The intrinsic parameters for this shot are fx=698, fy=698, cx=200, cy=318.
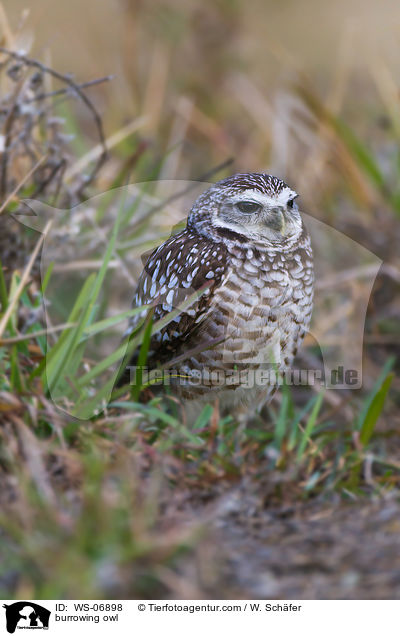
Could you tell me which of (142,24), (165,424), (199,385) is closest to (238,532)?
(165,424)

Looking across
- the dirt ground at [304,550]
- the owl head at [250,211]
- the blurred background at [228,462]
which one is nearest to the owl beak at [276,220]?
the owl head at [250,211]

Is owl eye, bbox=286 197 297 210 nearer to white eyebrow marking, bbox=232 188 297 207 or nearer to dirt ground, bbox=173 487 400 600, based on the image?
white eyebrow marking, bbox=232 188 297 207

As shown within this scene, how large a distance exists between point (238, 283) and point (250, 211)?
0.90 feet

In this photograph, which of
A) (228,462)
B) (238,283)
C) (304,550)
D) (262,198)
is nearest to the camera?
(304,550)

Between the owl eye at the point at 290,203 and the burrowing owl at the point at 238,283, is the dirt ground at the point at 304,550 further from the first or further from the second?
the owl eye at the point at 290,203

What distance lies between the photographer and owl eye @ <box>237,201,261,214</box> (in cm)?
259

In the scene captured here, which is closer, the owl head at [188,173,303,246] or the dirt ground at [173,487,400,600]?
the dirt ground at [173,487,400,600]

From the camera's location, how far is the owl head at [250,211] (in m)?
2.57

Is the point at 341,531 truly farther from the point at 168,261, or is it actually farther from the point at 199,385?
the point at 168,261

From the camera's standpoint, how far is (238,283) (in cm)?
267

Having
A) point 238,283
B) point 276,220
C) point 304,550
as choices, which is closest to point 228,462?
point 304,550
